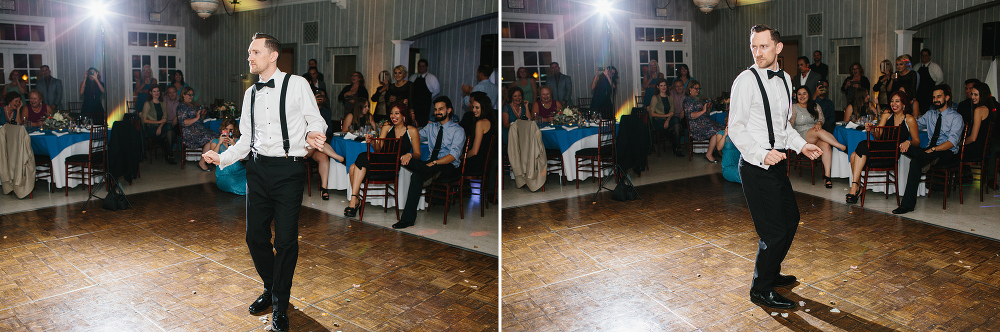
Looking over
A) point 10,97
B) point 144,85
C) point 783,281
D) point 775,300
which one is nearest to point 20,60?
point 10,97

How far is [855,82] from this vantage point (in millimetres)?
6121

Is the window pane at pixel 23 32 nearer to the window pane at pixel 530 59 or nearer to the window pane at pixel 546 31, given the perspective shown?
the window pane at pixel 530 59

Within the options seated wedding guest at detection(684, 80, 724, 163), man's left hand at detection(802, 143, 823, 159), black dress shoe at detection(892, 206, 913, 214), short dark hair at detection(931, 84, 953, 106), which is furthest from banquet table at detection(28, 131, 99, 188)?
short dark hair at detection(931, 84, 953, 106)

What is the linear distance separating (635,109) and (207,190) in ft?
9.84

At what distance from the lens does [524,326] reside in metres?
3.35

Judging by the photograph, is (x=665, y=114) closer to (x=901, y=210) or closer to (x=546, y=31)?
(x=901, y=210)

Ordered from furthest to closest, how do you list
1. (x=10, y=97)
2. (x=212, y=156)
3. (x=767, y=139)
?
(x=10, y=97)
(x=767, y=139)
(x=212, y=156)

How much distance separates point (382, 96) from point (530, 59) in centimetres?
132

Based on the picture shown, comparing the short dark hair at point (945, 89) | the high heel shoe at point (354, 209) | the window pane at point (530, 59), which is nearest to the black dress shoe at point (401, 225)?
the high heel shoe at point (354, 209)

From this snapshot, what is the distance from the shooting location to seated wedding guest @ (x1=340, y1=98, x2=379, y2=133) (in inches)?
178

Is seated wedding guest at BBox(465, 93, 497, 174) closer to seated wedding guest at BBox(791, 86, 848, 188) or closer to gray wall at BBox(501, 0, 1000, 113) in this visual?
gray wall at BBox(501, 0, 1000, 113)

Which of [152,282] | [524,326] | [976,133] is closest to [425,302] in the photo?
[524,326]

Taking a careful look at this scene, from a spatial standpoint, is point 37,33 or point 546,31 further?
point 546,31

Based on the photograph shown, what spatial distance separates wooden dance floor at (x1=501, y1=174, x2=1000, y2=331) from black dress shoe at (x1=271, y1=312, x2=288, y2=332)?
1.01m
